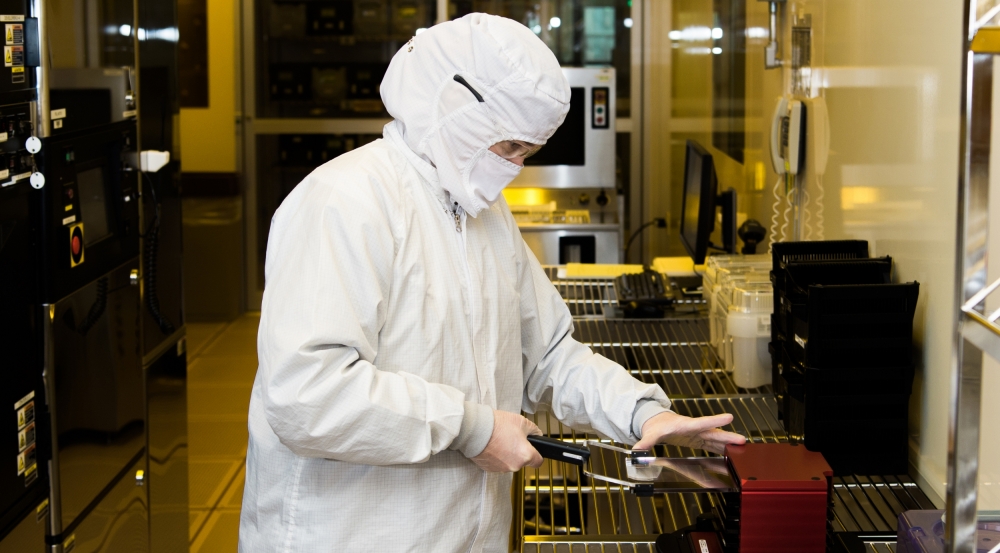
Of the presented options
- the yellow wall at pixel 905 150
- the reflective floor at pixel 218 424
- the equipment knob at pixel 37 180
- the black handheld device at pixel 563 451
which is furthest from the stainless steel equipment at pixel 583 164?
the black handheld device at pixel 563 451

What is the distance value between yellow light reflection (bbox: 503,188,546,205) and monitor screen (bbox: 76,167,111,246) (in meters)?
3.17

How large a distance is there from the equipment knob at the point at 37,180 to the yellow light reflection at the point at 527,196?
351cm

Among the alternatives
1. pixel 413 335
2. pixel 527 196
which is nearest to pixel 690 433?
pixel 413 335

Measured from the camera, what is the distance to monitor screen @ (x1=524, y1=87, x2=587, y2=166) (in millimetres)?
5215

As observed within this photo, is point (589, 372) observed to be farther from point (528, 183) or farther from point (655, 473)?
point (528, 183)

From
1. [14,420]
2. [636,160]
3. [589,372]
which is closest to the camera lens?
[589,372]

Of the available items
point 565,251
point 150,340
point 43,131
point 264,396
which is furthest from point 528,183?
point 264,396

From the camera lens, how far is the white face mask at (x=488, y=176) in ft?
4.57

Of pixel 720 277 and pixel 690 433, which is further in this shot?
pixel 720 277

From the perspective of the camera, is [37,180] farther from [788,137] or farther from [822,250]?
[788,137]

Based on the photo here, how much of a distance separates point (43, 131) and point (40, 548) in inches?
32.6

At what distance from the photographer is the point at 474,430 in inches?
50.9

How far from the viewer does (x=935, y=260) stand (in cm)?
165

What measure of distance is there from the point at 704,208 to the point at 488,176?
1.56 meters
